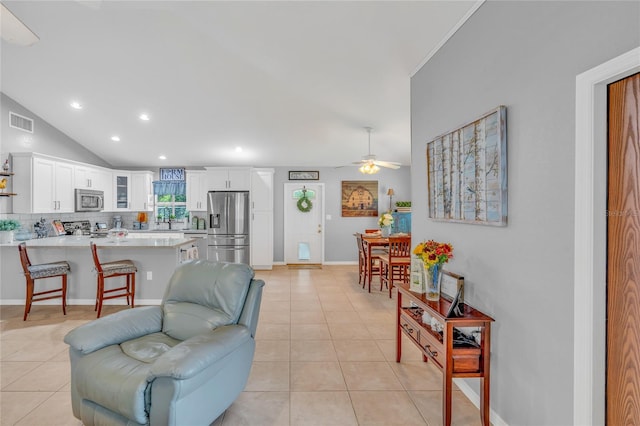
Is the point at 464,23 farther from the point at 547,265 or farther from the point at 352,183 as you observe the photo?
the point at 352,183

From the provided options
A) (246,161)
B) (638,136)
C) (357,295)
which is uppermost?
(246,161)

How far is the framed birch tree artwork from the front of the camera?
194cm

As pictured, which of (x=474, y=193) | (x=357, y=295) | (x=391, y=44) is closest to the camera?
(x=474, y=193)

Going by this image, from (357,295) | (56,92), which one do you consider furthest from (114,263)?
(357,295)

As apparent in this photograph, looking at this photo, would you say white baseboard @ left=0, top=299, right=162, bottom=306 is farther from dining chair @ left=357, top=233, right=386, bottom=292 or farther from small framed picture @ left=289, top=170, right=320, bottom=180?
small framed picture @ left=289, top=170, right=320, bottom=180

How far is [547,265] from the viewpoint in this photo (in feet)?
5.29

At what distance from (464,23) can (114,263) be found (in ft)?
15.5

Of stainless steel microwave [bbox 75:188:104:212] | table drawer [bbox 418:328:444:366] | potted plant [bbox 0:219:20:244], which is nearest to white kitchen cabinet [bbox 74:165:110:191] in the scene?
stainless steel microwave [bbox 75:188:104:212]

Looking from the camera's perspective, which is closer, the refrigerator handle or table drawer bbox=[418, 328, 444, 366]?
table drawer bbox=[418, 328, 444, 366]

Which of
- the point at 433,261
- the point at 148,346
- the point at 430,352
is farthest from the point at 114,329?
the point at 433,261

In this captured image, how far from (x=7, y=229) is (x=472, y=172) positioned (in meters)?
6.05

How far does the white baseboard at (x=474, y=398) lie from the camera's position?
6.59 feet

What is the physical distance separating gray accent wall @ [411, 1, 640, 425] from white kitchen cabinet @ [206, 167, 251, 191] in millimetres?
5265

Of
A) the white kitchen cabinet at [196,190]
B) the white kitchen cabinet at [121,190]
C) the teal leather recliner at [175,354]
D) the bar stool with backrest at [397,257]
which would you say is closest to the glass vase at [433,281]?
the teal leather recliner at [175,354]
